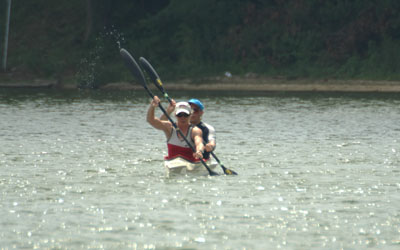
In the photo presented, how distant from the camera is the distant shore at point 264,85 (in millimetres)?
44719

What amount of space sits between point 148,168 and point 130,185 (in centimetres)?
231

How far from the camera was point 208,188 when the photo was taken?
14.7 metres

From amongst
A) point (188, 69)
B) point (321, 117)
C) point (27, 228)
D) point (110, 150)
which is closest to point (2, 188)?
point (27, 228)

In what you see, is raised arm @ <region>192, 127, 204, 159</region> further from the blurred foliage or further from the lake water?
the blurred foliage

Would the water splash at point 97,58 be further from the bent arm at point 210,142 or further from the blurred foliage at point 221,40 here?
the bent arm at point 210,142

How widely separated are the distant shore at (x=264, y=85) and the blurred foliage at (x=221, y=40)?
716 millimetres

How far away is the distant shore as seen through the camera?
147 feet

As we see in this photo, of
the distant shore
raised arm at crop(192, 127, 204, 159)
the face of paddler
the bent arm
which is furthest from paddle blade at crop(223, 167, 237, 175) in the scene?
the distant shore

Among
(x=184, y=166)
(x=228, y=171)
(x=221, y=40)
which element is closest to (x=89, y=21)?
(x=221, y=40)

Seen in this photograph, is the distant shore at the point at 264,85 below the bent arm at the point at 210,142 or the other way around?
below

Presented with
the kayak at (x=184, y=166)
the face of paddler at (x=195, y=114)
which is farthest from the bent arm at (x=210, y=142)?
the kayak at (x=184, y=166)

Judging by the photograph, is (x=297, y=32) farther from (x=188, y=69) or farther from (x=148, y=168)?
(x=148, y=168)

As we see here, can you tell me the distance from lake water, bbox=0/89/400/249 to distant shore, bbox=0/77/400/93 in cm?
1533

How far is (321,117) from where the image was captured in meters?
30.4
